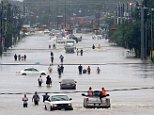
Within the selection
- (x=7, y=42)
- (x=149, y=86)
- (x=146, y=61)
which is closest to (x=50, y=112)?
(x=149, y=86)

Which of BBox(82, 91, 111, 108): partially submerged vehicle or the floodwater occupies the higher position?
BBox(82, 91, 111, 108): partially submerged vehicle

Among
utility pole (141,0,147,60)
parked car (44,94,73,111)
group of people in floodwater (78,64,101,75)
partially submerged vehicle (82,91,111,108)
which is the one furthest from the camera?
utility pole (141,0,147,60)

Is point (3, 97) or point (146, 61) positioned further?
point (146, 61)

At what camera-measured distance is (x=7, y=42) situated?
12269 centimetres

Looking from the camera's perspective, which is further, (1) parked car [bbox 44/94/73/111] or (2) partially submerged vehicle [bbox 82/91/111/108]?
(2) partially submerged vehicle [bbox 82/91/111/108]

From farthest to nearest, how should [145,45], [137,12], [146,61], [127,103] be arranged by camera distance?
[137,12]
[145,45]
[146,61]
[127,103]

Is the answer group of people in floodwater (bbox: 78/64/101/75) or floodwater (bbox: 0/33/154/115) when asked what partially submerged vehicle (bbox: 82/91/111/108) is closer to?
floodwater (bbox: 0/33/154/115)

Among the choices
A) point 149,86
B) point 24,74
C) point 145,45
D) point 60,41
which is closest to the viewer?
point 149,86

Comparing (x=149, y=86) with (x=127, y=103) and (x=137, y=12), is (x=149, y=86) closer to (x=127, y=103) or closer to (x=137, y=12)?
(x=127, y=103)

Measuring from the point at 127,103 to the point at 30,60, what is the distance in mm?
46359

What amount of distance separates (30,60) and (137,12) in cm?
2255

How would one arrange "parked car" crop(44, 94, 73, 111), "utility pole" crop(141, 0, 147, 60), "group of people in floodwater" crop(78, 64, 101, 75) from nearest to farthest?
"parked car" crop(44, 94, 73, 111) → "group of people in floodwater" crop(78, 64, 101, 75) → "utility pole" crop(141, 0, 147, 60)

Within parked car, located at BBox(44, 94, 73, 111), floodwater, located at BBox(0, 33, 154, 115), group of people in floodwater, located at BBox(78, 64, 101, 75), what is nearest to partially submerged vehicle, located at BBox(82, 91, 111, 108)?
floodwater, located at BBox(0, 33, 154, 115)

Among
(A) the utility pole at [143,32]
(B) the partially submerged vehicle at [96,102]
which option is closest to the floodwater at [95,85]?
(B) the partially submerged vehicle at [96,102]
